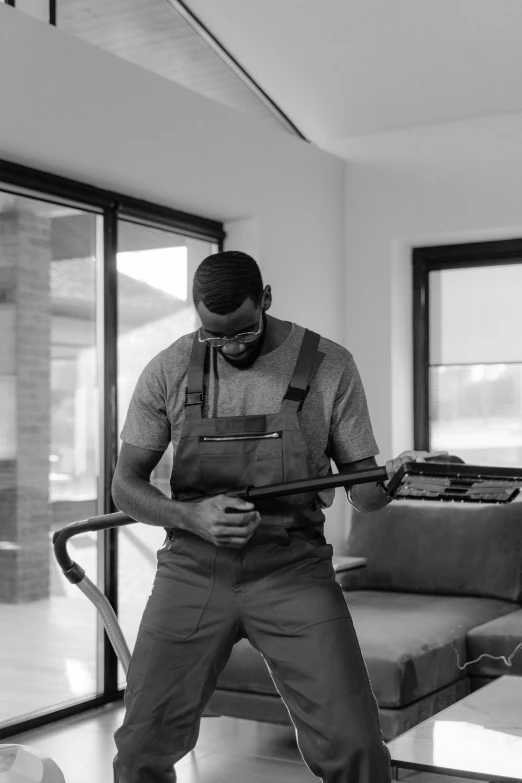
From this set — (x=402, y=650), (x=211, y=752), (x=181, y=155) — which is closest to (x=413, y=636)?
(x=402, y=650)

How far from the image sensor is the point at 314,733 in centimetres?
192

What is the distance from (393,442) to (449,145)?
1.53 m

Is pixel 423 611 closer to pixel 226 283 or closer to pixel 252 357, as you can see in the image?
pixel 252 357

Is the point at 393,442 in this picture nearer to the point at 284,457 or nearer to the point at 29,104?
the point at 29,104

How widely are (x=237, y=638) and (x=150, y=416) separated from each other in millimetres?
482

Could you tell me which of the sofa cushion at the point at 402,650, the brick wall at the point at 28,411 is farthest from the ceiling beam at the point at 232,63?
the sofa cushion at the point at 402,650

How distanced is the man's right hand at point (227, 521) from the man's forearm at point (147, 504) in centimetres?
7

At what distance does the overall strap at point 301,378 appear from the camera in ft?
6.78

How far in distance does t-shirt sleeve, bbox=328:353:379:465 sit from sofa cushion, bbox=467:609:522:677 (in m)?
1.99

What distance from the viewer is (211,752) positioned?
3.62m

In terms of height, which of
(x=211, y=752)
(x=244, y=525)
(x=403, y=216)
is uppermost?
(x=403, y=216)

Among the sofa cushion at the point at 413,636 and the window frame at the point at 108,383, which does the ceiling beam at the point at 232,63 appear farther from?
the sofa cushion at the point at 413,636

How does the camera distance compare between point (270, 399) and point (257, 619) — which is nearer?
point (257, 619)

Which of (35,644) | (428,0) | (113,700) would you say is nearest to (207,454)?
(35,644)
